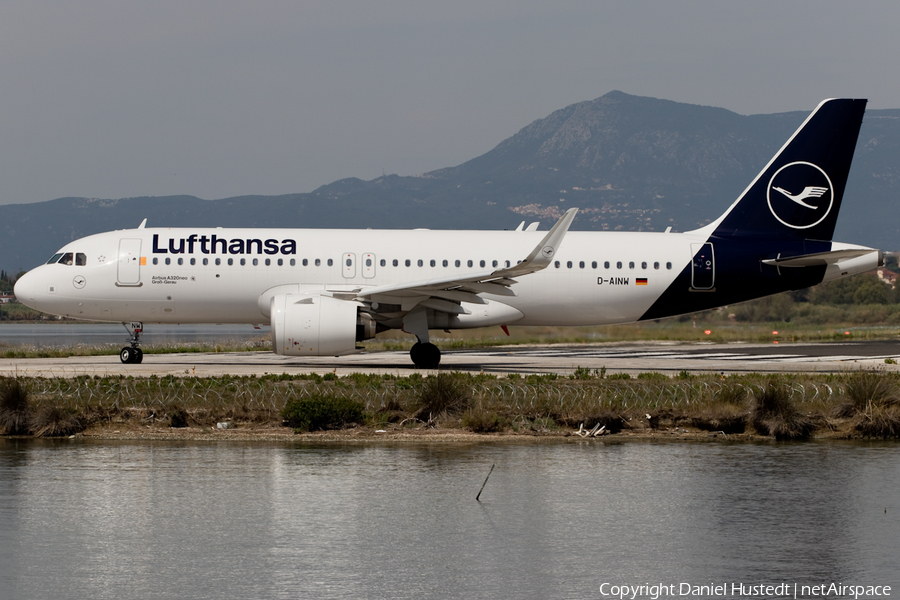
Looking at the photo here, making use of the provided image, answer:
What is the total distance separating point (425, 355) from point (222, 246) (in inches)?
271

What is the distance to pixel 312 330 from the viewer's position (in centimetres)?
2638

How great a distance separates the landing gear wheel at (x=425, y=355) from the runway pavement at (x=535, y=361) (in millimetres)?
358

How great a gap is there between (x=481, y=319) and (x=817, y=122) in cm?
1259

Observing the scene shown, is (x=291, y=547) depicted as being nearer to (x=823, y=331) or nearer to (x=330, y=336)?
(x=330, y=336)

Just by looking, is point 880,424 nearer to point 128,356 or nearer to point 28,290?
point 128,356

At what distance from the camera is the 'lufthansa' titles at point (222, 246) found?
28875 mm

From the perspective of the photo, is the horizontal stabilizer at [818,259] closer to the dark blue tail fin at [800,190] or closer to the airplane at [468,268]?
the airplane at [468,268]

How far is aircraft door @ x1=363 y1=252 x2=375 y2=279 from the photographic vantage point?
95.4ft

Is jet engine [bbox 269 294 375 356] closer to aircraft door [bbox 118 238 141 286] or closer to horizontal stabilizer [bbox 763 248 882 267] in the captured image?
aircraft door [bbox 118 238 141 286]

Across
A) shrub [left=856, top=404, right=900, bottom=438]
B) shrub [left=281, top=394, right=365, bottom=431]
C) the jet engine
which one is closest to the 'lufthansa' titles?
the jet engine

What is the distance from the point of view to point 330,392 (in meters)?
21.2

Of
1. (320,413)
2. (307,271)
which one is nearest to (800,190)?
(307,271)

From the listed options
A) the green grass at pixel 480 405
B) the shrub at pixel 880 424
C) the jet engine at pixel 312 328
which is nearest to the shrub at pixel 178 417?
the green grass at pixel 480 405

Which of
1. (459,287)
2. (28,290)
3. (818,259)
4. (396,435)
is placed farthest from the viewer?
(818,259)
